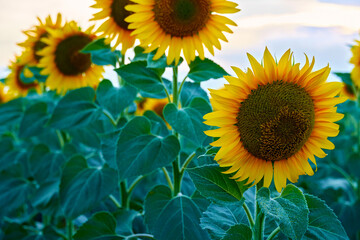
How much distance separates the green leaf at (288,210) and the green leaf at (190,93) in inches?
23.3

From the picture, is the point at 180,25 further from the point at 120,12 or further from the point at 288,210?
the point at 288,210

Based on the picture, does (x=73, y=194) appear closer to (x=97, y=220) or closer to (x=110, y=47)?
(x=97, y=220)

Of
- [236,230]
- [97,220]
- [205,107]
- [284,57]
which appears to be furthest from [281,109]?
[97,220]

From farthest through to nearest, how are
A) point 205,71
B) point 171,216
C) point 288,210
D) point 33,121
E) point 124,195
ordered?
point 33,121 < point 124,195 < point 205,71 < point 171,216 < point 288,210

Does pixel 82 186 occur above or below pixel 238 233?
below

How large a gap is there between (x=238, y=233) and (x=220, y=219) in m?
0.12

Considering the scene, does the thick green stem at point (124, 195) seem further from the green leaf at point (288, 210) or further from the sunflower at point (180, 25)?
the green leaf at point (288, 210)

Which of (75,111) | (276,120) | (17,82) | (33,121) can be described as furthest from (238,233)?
(17,82)

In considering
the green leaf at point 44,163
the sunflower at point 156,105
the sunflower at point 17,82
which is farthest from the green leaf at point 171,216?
the sunflower at point 17,82

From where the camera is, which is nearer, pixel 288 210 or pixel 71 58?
pixel 288 210

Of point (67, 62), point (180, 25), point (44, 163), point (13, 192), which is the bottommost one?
point (13, 192)

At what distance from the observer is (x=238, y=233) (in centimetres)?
92

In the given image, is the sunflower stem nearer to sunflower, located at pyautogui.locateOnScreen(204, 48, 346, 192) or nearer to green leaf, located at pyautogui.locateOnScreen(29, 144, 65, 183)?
sunflower, located at pyautogui.locateOnScreen(204, 48, 346, 192)

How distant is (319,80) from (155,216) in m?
0.61
